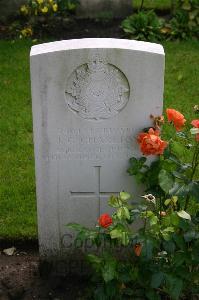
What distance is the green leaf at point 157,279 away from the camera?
3182 mm

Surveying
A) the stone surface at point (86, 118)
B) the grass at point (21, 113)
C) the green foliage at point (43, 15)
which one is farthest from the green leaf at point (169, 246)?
the green foliage at point (43, 15)

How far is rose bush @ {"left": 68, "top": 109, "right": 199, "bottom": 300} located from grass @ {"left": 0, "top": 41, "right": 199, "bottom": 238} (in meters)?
1.12

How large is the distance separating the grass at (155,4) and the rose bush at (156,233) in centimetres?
567

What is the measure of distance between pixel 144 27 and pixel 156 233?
4.98 metres

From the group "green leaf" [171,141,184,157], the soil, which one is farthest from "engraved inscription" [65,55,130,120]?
the soil

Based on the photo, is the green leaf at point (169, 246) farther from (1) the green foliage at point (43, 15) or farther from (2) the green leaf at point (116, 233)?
(1) the green foliage at point (43, 15)

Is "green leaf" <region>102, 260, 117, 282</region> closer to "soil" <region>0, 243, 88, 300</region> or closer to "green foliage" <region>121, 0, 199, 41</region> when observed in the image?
"soil" <region>0, 243, 88, 300</region>

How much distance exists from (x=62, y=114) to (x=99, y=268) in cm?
92

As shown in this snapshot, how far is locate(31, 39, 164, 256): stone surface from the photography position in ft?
11.3

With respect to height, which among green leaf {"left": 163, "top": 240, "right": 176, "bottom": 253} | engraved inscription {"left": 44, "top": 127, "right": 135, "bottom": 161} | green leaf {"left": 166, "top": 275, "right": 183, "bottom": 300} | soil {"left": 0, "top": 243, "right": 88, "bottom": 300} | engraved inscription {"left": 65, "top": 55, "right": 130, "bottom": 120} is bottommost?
soil {"left": 0, "top": 243, "right": 88, "bottom": 300}

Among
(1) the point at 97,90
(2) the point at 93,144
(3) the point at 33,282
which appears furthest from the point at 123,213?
(3) the point at 33,282

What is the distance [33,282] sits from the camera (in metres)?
4.00

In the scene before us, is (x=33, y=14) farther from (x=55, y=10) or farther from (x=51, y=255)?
(x=51, y=255)

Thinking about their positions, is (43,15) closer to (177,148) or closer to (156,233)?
(177,148)
